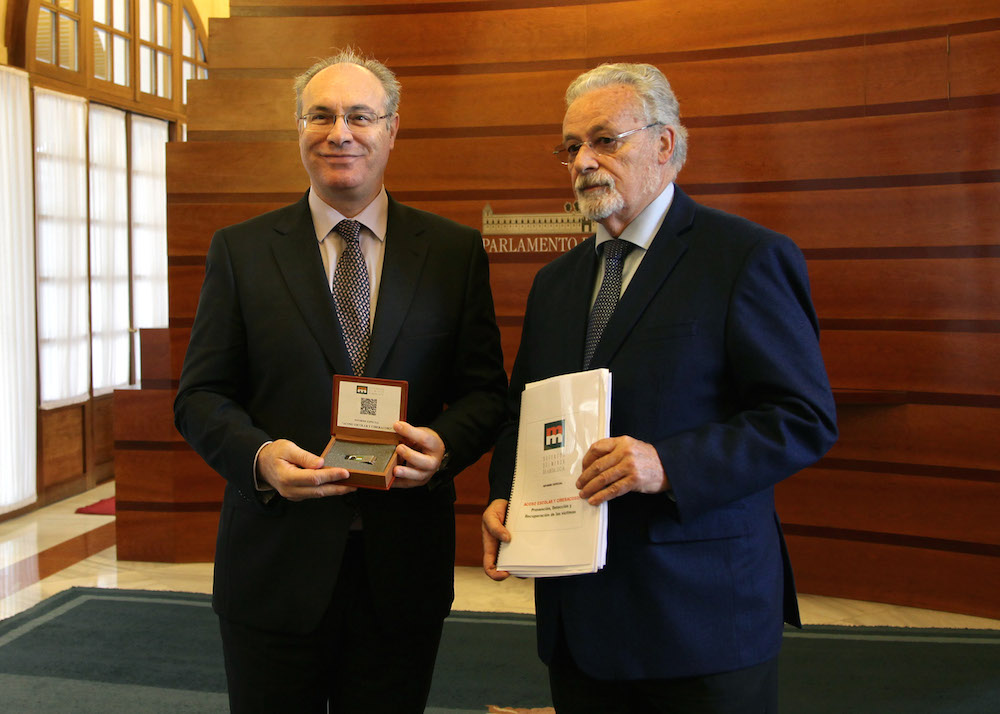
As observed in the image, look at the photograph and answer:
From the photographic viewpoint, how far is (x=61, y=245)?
6848 millimetres

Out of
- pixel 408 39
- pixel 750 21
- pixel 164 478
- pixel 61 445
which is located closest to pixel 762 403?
pixel 750 21

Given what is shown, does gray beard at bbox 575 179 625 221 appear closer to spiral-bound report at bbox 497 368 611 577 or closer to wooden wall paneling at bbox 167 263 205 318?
spiral-bound report at bbox 497 368 611 577

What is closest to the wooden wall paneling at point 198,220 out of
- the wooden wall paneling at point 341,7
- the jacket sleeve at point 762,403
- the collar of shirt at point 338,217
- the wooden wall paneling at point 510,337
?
the wooden wall paneling at point 341,7

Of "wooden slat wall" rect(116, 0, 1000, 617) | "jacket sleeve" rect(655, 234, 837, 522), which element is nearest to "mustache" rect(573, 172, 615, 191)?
"jacket sleeve" rect(655, 234, 837, 522)

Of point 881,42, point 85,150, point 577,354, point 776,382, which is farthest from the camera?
point 85,150

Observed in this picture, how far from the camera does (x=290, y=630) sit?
1.79 m

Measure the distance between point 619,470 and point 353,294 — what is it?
0.74 meters

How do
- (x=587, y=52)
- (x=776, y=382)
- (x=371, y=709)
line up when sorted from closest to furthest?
(x=776, y=382) < (x=371, y=709) < (x=587, y=52)

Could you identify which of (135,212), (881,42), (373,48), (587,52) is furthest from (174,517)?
(881,42)

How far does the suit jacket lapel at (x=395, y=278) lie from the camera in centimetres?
183

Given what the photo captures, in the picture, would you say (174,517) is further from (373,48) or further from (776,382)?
(776,382)

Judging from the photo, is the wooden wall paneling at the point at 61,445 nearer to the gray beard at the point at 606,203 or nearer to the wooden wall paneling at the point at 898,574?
the wooden wall paneling at the point at 898,574

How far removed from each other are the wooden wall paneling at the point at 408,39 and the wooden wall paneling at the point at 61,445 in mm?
3256

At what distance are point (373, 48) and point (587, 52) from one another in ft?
3.94
